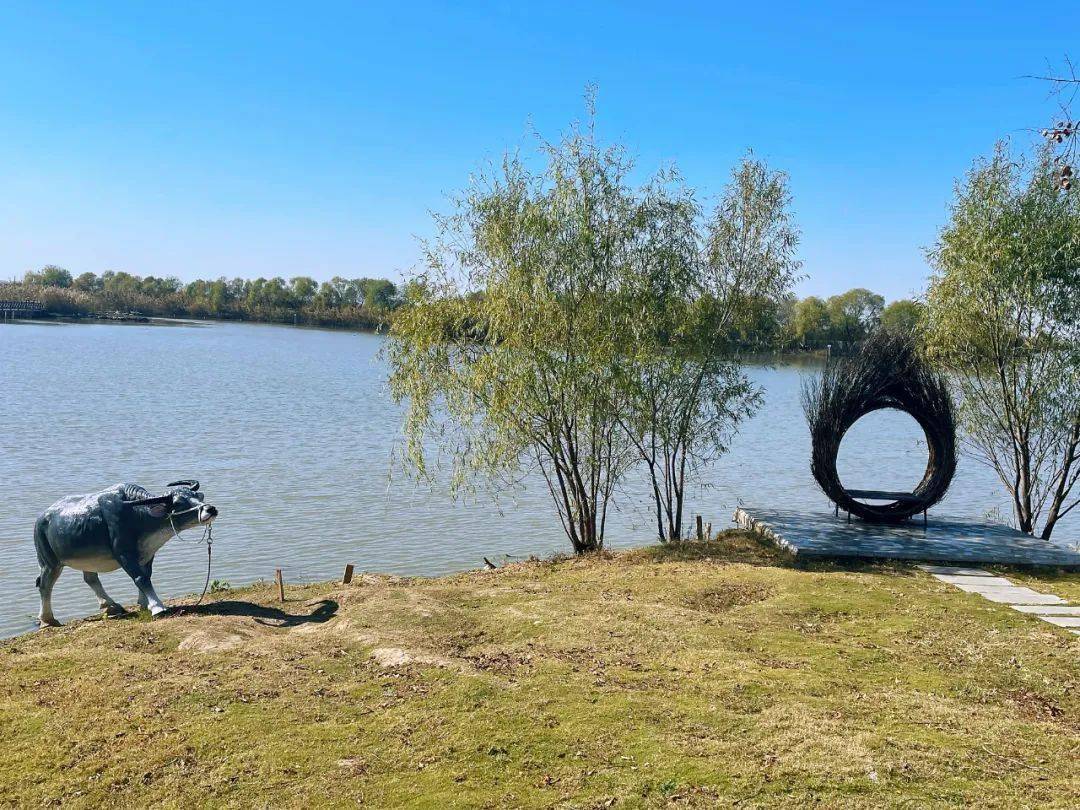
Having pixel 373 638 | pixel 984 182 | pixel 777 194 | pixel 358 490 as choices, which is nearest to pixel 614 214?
pixel 777 194

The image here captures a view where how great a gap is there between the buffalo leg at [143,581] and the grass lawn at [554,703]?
10.7 inches

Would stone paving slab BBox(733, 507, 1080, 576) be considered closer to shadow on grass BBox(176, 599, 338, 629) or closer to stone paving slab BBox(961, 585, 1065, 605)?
stone paving slab BBox(961, 585, 1065, 605)

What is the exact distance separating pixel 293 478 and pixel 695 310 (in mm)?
11544

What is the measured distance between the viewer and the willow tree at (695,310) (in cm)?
1405

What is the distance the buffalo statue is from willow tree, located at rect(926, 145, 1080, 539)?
13.4 m

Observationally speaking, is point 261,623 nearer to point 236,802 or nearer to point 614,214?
point 236,802

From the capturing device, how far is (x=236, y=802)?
205 inches

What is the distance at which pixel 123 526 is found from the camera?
966 cm

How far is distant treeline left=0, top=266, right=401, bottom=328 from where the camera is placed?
11625cm

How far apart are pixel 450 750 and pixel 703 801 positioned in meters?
1.80

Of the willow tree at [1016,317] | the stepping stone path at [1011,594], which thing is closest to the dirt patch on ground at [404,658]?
the stepping stone path at [1011,594]

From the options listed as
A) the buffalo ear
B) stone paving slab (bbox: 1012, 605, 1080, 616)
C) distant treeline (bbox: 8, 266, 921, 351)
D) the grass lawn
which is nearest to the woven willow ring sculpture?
the grass lawn

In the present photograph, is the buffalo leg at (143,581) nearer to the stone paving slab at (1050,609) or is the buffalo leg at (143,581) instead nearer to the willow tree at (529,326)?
the willow tree at (529,326)

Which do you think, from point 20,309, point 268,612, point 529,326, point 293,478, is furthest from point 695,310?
point 20,309
